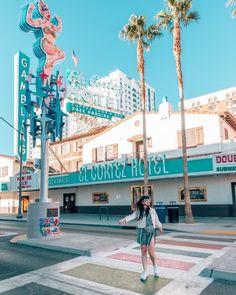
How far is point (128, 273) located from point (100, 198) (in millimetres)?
21151

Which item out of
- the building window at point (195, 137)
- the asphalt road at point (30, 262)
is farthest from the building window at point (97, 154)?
the asphalt road at point (30, 262)

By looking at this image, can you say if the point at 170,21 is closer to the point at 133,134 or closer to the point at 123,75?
the point at 133,134

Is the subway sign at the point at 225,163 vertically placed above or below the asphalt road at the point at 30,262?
above

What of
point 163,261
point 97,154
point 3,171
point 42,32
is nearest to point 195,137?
point 97,154

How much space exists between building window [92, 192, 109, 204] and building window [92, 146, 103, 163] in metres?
3.66

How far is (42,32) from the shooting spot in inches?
562

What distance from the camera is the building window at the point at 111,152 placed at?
2836 cm

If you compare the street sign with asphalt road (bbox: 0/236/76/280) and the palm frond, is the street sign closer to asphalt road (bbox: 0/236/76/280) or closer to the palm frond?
the palm frond

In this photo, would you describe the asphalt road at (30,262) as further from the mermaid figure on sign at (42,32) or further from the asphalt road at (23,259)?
the mermaid figure on sign at (42,32)

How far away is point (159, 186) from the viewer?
23.8 m

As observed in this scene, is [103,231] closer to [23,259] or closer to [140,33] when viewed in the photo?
[23,259]

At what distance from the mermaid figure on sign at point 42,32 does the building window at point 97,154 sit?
1574 cm

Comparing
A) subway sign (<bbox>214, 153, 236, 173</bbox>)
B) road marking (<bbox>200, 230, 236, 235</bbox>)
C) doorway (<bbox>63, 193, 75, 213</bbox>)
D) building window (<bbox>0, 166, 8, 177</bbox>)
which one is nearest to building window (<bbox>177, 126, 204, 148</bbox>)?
subway sign (<bbox>214, 153, 236, 173</bbox>)

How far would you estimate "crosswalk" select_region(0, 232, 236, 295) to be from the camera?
577 cm
